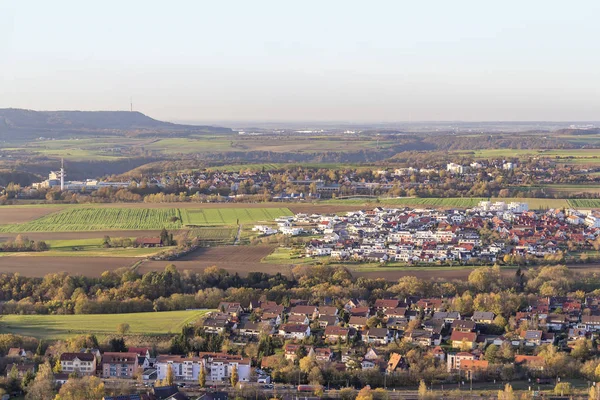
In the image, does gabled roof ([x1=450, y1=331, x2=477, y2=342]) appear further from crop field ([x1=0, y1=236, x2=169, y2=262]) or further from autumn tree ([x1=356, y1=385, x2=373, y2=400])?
crop field ([x1=0, y1=236, x2=169, y2=262])

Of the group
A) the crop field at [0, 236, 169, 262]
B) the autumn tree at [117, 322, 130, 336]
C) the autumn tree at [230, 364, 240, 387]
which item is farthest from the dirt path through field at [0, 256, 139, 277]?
the autumn tree at [230, 364, 240, 387]

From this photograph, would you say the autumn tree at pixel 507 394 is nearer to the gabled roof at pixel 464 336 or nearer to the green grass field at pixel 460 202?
the gabled roof at pixel 464 336

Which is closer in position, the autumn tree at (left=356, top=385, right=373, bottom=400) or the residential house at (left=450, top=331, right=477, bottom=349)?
the autumn tree at (left=356, top=385, right=373, bottom=400)

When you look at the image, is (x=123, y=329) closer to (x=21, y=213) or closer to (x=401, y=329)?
(x=401, y=329)

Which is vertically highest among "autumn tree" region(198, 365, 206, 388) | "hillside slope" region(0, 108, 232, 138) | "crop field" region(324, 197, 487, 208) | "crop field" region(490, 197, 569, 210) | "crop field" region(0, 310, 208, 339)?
"hillside slope" region(0, 108, 232, 138)

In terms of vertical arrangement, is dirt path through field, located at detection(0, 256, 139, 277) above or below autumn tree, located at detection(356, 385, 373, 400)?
above

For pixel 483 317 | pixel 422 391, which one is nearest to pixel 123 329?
pixel 422 391

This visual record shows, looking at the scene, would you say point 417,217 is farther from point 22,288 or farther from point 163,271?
point 22,288
